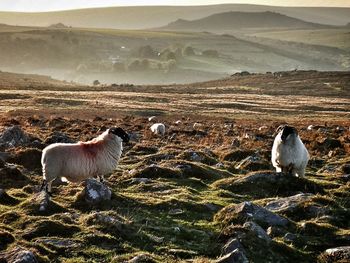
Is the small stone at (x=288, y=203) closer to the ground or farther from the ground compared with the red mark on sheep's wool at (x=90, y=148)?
closer to the ground

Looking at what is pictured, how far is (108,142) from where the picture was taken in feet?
51.5

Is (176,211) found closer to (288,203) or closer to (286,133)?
(288,203)

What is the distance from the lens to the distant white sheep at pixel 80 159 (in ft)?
46.5

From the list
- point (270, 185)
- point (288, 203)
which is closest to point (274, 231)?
point (288, 203)

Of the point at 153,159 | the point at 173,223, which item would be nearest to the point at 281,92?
the point at 153,159

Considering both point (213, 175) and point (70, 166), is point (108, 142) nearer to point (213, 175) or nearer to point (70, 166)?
point (70, 166)

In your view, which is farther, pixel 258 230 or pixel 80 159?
pixel 80 159

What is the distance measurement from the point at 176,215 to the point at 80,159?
11.6 feet

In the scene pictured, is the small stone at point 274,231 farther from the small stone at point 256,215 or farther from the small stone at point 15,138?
the small stone at point 15,138

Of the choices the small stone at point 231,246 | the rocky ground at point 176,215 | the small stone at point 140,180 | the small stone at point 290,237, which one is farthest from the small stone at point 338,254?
the small stone at point 140,180

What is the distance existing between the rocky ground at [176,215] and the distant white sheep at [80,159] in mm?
507

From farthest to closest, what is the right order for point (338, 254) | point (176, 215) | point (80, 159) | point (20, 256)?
point (80, 159)
point (176, 215)
point (338, 254)
point (20, 256)

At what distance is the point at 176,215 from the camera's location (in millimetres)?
12703

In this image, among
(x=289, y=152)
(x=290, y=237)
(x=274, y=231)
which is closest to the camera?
(x=290, y=237)
